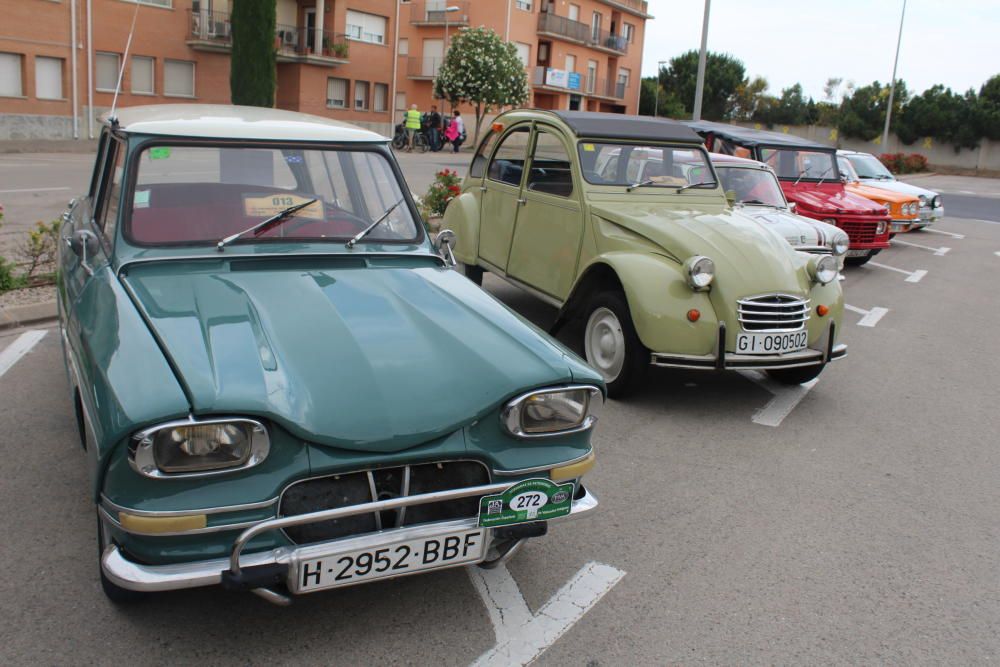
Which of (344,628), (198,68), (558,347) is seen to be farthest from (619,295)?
(198,68)

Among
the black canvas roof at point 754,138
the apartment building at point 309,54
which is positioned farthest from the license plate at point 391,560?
the apartment building at point 309,54

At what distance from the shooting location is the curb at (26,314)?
6715 mm

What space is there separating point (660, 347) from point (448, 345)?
2.71 meters

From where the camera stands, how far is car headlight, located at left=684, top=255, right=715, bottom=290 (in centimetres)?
564

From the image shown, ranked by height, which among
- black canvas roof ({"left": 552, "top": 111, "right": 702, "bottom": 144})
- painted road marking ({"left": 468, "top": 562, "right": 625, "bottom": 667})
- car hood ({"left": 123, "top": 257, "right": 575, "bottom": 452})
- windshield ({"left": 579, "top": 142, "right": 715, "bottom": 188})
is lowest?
painted road marking ({"left": 468, "top": 562, "right": 625, "bottom": 667})

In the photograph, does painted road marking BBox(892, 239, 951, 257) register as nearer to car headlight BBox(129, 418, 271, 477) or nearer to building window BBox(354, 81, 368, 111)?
car headlight BBox(129, 418, 271, 477)

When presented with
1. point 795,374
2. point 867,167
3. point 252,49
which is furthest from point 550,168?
point 252,49

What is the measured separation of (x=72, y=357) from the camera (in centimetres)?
365

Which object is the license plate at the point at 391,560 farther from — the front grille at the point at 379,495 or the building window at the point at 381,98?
the building window at the point at 381,98

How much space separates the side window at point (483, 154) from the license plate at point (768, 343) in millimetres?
3322

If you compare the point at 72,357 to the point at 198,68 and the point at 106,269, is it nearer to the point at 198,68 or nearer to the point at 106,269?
the point at 106,269

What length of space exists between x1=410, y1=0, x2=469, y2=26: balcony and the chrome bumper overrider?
165 ft

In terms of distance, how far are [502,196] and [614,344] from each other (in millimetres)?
2246

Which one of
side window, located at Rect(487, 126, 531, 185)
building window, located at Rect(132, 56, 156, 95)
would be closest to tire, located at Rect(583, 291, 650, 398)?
side window, located at Rect(487, 126, 531, 185)
